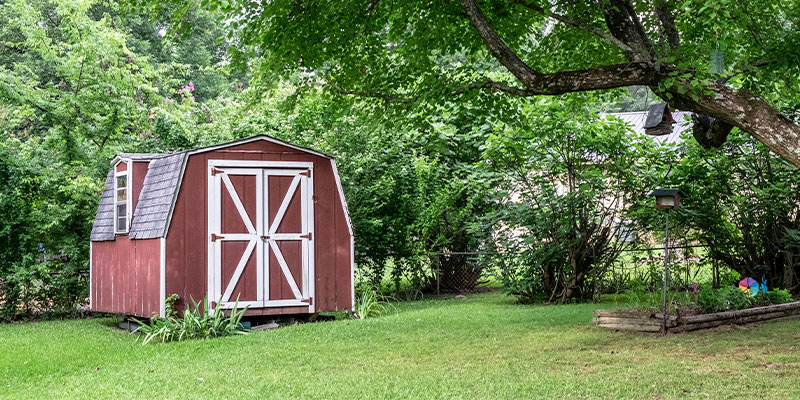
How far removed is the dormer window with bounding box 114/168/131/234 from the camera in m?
10.2

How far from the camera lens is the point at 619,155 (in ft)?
37.0

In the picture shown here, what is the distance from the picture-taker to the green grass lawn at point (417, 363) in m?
5.59

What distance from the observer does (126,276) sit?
1011 centimetres

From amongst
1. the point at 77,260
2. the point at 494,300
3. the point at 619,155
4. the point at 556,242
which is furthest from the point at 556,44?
the point at 77,260

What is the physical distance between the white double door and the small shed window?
4.90 feet

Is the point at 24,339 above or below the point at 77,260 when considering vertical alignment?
below

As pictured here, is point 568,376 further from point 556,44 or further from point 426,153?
point 426,153

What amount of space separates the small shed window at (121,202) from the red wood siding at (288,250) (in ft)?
4.14

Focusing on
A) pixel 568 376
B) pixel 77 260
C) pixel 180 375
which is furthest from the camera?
pixel 77 260

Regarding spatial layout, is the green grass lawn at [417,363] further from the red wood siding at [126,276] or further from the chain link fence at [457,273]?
the chain link fence at [457,273]

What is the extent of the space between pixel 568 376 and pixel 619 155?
19.7 feet

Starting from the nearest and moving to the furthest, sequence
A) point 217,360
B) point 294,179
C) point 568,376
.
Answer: point 568,376, point 217,360, point 294,179

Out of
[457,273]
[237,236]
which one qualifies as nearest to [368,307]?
[237,236]

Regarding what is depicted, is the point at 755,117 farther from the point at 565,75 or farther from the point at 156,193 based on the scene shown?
the point at 156,193
